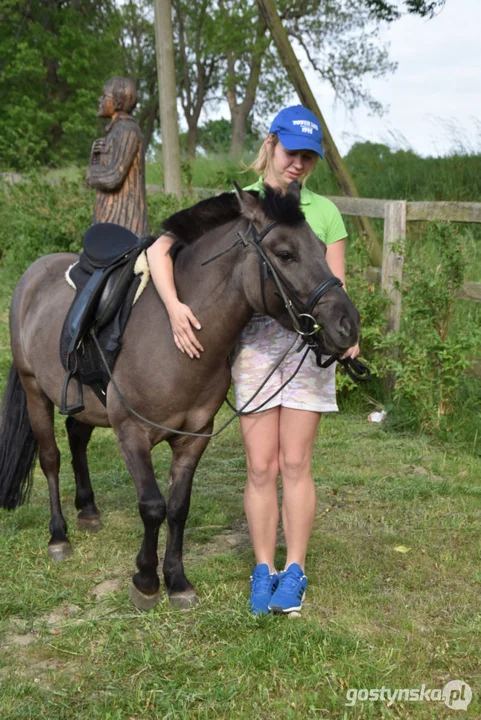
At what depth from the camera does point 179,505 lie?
3832 mm

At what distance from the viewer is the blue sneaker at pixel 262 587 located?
3.61m

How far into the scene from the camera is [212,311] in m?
3.45

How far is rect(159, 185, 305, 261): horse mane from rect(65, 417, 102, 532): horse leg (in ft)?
5.80

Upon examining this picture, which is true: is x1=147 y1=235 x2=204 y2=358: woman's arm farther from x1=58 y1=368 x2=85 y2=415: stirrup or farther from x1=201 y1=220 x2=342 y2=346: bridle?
x1=58 y1=368 x2=85 y2=415: stirrup

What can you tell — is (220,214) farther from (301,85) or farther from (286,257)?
(301,85)

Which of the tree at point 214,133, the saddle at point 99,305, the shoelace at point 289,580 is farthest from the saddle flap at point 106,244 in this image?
the tree at point 214,133

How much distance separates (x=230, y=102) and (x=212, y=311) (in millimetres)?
28781

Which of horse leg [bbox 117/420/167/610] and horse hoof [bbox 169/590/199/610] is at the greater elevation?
horse leg [bbox 117/420/167/610]

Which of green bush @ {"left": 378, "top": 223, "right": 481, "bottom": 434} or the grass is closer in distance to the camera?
the grass

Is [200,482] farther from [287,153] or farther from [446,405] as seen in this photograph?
[287,153]

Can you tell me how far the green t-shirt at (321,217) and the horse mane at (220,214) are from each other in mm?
162

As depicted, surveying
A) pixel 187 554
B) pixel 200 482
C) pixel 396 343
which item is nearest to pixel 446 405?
pixel 396 343

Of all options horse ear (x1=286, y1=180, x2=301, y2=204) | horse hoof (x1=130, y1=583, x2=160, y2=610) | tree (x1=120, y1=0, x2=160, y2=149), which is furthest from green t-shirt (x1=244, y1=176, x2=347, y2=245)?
tree (x1=120, y1=0, x2=160, y2=149)

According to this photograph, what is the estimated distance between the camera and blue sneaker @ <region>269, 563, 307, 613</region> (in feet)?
11.7
